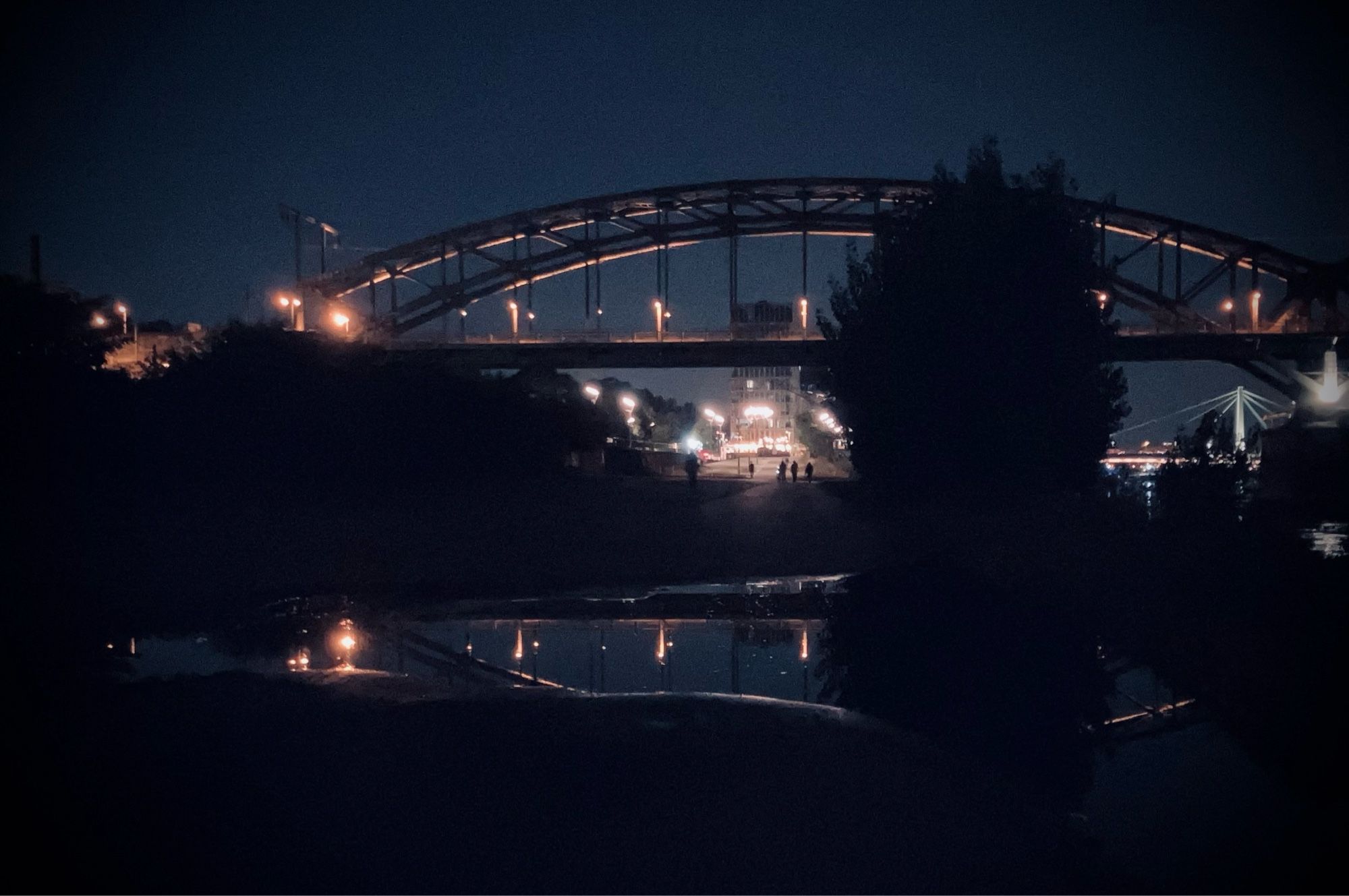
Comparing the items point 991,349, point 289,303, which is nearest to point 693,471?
point 991,349

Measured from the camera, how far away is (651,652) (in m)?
12.5

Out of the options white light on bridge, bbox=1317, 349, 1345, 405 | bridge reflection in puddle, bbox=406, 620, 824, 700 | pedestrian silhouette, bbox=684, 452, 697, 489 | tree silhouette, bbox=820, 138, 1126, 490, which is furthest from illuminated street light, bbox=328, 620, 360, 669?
white light on bridge, bbox=1317, 349, 1345, 405

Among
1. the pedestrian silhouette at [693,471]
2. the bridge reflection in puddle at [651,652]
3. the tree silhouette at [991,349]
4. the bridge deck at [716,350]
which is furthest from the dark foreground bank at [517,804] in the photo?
the bridge deck at [716,350]

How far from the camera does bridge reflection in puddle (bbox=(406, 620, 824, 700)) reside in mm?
10641

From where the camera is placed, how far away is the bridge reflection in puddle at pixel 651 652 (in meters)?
10.6

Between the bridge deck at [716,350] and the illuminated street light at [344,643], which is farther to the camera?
the bridge deck at [716,350]

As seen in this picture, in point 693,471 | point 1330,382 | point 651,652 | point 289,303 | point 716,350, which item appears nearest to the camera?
point 651,652

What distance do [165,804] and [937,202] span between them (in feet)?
83.4

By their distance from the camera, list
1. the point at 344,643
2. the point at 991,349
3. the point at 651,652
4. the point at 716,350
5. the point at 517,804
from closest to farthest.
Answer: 1. the point at 517,804
2. the point at 651,652
3. the point at 344,643
4. the point at 991,349
5. the point at 716,350

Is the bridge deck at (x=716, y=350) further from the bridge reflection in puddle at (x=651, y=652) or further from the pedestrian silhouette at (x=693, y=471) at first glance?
the bridge reflection in puddle at (x=651, y=652)

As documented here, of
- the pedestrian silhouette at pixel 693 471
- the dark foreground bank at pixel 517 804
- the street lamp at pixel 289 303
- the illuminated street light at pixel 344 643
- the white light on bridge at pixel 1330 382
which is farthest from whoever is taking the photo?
the street lamp at pixel 289 303

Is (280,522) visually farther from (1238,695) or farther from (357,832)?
(1238,695)

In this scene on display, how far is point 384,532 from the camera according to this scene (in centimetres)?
2392

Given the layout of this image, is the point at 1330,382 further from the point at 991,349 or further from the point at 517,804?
the point at 517,804
